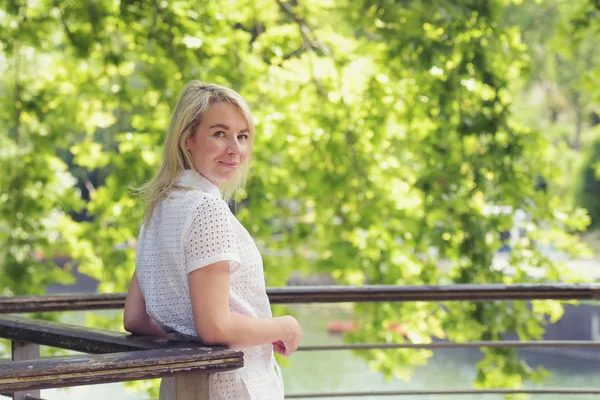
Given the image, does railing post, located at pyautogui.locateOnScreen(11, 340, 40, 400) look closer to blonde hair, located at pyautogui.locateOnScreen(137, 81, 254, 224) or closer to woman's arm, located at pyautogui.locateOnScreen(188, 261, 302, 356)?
blonde hair, located at pyautogui.locateOnScreen(137, 81, 254, 224)

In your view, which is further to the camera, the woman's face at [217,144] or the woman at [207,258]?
the woman's face at [217,144]

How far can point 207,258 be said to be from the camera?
1.35 meters

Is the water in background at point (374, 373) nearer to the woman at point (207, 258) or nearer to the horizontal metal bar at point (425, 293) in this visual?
the horizontal metal bar at point (425, 293)

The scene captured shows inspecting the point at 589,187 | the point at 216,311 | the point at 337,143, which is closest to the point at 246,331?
the point at 216,311

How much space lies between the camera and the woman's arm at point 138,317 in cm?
155

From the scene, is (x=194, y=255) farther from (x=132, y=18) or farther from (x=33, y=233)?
(x=33, y=233)

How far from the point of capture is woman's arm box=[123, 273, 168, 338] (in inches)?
61.2

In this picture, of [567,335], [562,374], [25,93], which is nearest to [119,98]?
[25,93]

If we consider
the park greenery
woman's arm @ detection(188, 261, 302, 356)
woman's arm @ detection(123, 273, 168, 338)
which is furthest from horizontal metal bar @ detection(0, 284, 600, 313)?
the park greenery

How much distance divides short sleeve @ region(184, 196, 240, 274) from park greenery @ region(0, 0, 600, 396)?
346 cm

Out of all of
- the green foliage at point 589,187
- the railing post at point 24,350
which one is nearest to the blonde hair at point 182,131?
the railing post at point 24,350

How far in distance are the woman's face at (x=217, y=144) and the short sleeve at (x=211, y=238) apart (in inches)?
4.0

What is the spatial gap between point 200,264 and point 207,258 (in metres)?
0.01

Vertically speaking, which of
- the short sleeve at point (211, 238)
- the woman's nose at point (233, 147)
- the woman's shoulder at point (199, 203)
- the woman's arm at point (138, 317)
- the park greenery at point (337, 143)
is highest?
the park greenery at point (337, 143)
